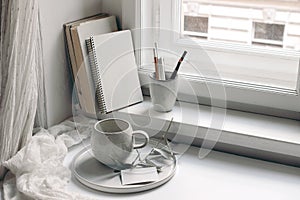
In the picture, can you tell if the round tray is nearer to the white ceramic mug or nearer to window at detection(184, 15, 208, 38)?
the white ceramic mug

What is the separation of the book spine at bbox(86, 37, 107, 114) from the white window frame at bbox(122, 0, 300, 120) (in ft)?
0.55

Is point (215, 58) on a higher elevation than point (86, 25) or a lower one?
lower

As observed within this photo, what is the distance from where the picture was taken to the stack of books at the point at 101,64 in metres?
1.35

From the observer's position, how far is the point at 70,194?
3.52 ft

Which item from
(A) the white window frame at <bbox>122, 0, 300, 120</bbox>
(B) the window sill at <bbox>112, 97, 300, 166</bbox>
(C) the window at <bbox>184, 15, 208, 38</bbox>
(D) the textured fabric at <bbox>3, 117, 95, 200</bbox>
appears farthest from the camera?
(C) the window at <bbox>184, 15, 208, 38</bbox>

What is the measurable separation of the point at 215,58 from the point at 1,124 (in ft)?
2.27

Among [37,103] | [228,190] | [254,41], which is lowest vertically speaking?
[228,190]

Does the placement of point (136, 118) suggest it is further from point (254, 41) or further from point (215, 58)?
point (254, 41)

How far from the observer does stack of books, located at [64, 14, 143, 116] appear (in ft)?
4.43

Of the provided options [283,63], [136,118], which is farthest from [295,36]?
[136,118]

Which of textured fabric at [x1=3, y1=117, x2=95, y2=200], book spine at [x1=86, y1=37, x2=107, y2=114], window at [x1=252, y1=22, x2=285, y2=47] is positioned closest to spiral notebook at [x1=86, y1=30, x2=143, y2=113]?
book spine at [x1=86, y1=37, x2=107, y2=114]

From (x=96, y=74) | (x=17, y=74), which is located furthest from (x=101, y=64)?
(x=17, y=74)

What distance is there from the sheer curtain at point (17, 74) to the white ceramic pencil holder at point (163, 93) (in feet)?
1.12

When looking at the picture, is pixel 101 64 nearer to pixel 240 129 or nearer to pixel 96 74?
pixel 96 74
